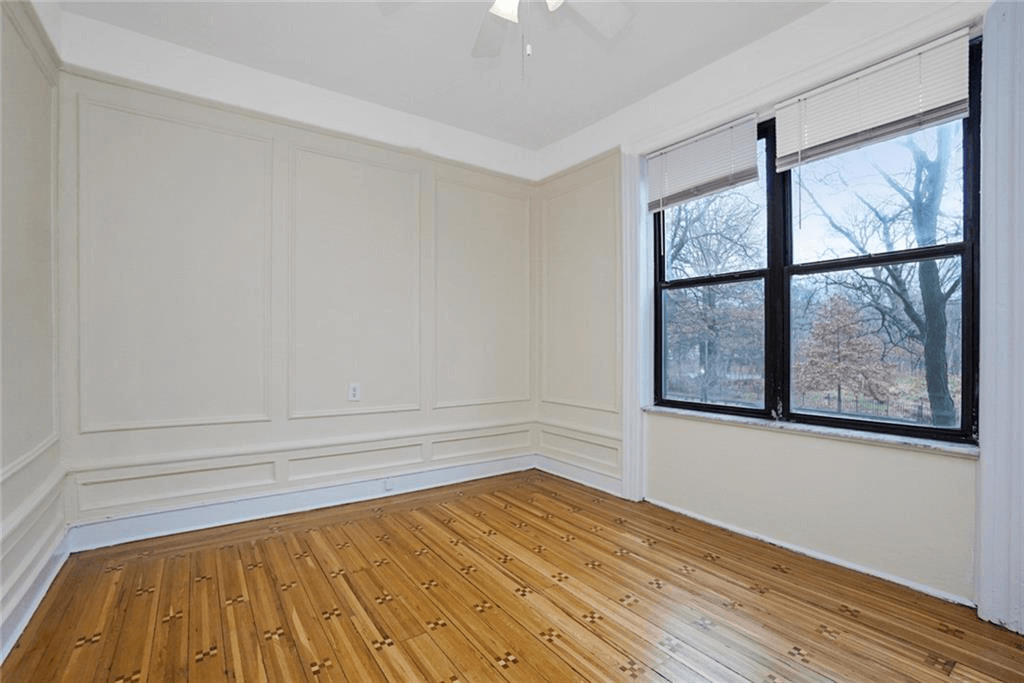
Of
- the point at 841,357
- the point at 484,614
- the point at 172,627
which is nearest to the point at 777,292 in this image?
the point at 841,357

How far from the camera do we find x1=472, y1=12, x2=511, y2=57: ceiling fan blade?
2.22m

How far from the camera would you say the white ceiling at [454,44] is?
102 inches

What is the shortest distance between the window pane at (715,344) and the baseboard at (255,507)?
5.92 feet

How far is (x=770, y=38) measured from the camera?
2752mm

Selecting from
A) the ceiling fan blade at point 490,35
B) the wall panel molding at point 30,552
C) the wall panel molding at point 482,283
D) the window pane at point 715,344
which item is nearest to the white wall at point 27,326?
the wall panel molding at point 30,552

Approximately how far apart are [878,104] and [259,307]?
3.70m

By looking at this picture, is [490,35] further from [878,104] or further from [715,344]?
[715,344]

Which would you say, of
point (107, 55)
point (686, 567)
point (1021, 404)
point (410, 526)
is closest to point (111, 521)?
point (410, 526)

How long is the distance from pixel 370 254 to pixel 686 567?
115 inches

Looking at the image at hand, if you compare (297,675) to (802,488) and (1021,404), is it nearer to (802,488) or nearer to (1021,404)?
(802,488)

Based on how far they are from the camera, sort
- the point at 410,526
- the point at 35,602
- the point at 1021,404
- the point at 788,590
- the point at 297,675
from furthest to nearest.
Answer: the point at 410,526 < the point at 788,590 < the point at 35,602 < the point at 1021,404 < the point at 297,675

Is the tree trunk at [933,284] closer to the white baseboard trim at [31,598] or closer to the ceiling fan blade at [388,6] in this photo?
the ceiling fan blade at [388,6]

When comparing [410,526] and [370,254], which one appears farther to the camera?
[370,254]

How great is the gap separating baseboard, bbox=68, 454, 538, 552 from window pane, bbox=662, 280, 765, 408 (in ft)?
5.92
